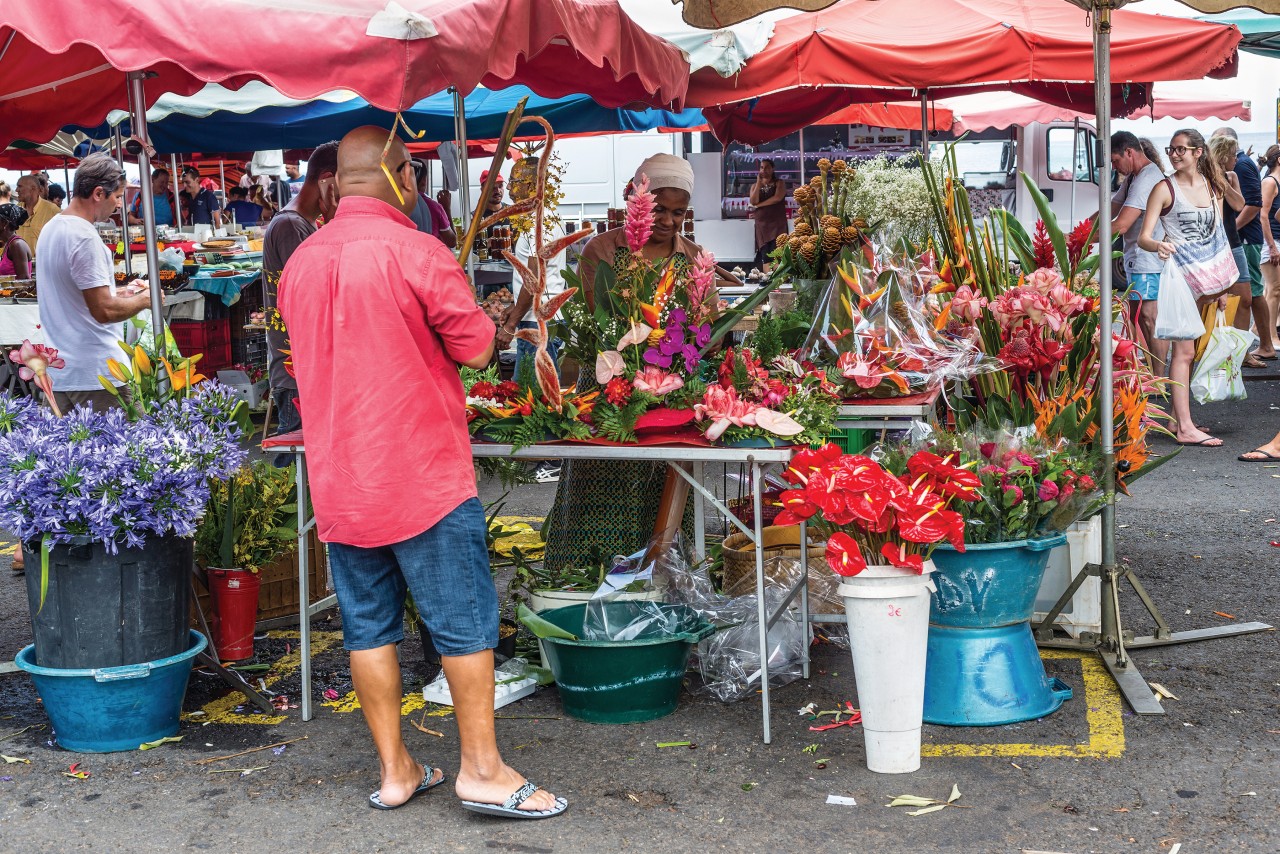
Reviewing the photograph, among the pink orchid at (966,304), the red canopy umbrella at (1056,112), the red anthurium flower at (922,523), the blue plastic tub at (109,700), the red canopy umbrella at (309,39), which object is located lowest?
the blue plastic tub at (109,700)

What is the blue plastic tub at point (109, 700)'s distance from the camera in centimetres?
397

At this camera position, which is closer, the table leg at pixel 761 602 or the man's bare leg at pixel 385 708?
the man's bare leg at pixel 385 708

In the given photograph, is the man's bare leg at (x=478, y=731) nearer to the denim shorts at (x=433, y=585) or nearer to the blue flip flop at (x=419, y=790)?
the denim shorts at (x=433, y=585)

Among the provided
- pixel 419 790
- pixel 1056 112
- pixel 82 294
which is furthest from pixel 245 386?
pixel 1056 112

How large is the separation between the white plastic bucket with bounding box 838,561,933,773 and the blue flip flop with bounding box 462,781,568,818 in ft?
3.09

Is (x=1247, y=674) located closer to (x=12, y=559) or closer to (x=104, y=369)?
(x=104, y=369)

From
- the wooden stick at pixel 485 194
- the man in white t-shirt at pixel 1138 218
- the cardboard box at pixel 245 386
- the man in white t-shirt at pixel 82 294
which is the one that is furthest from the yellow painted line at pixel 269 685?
the man in white t-shirt at pixel 1138 218

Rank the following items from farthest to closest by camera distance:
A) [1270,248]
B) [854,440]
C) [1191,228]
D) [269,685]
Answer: [1270,248] → [1191,228] → [854,440] → [269,685]

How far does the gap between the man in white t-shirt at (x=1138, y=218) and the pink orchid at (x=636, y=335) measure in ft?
18.1

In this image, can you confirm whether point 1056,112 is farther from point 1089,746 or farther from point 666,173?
point 1089,746

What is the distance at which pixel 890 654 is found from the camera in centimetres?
359

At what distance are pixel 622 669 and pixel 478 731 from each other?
734mm

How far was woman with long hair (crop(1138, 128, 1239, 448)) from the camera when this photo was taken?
8.42 meters

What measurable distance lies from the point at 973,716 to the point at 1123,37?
340 cm
